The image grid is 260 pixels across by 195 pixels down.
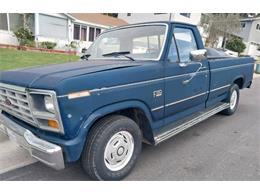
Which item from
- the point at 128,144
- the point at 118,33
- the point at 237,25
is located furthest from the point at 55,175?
the point at 237,25

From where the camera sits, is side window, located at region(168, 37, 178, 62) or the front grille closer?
the front grille

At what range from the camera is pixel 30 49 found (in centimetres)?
1523

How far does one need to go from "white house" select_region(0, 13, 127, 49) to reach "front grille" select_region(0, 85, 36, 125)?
14941 mm

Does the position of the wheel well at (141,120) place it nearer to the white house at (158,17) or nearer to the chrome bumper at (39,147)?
the chrome bumper at (39,147)

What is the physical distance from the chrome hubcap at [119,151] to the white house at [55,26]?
15.8m

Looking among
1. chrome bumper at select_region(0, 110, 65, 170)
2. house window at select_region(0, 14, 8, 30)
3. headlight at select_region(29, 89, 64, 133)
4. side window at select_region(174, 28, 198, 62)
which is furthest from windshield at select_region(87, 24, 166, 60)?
house window at select_region(0, 14, 8, 30)

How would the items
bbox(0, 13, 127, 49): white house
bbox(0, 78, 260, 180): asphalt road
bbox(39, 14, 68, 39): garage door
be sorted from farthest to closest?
bbox(39, 14, 68, 39): garage door → bbox(0, 13, 127, 49): white house → bbox(0, 78, 260, 180): asphalt road

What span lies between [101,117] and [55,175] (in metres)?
1.06

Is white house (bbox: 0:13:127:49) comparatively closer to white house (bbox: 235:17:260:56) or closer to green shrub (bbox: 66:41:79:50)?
green shrub (bbox: 66:41:79:50)

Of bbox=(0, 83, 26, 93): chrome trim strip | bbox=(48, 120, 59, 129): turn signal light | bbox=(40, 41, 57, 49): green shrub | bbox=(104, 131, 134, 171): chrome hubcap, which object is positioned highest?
bbox=(40, 41, 57, 49): green shrub

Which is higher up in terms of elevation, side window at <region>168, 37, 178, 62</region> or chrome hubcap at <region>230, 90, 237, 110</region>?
side window at <region>168, 37, 178, 62</region>

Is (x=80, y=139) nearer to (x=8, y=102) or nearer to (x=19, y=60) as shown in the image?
(x=8, y=102)

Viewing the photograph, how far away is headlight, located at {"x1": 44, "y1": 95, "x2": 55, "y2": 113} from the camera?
2.15 meters

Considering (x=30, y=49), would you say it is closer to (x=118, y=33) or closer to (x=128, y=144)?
(x=118, y=33)
